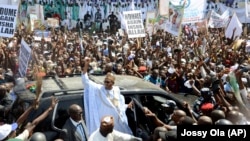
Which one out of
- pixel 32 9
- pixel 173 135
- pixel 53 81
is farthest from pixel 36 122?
pixel 32 9

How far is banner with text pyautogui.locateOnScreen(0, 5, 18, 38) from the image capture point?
8.76 m

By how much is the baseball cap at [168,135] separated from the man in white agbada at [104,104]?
0.95 meters

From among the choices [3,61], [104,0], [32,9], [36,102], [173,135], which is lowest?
[173,135]

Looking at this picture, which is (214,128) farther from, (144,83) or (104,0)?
(104,0)

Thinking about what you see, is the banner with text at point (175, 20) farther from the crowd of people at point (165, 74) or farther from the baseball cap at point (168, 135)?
the baseball cap at point (168, 135)

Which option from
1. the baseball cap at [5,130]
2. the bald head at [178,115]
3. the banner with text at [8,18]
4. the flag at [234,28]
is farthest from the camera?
the flag at [234,28]

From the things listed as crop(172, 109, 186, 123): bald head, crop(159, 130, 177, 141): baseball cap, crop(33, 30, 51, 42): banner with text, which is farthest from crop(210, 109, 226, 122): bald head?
crop(33, 30, 51, 42): banner with text

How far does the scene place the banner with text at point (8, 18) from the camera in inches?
345

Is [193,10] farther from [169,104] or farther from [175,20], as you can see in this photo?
[169,104]

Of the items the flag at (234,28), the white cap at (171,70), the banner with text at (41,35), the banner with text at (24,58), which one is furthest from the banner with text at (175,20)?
the banner with text at (24,58)

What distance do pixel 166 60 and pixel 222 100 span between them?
4849 mm

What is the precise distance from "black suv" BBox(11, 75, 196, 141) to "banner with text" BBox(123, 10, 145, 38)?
5918 mm

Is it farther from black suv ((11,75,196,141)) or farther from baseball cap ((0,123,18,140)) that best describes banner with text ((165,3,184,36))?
baseball cap ((0,123,18,140))

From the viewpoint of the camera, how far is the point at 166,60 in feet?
34.5
